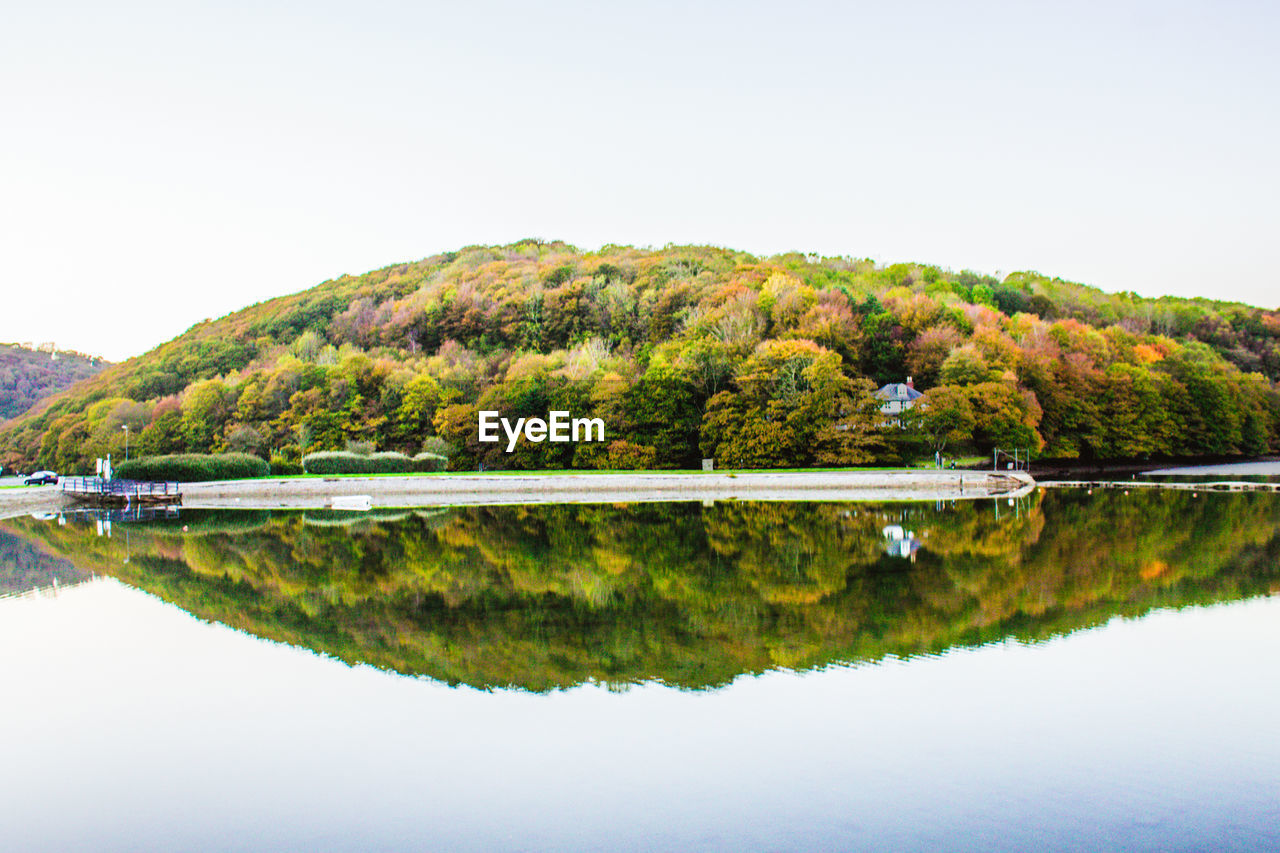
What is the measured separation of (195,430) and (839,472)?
50.7 m

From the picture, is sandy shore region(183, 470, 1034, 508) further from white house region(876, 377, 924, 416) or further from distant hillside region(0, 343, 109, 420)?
distant hillside region(0, 343, 109, 420)

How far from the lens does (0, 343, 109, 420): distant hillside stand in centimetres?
10994

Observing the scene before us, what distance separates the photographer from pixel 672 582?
15.0 metres

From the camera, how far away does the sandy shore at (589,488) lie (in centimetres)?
3800

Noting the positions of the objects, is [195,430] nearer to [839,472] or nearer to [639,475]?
[639,475]

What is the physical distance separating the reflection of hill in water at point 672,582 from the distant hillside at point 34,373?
100m

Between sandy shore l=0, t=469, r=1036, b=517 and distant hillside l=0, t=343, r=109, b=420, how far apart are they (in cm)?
8627

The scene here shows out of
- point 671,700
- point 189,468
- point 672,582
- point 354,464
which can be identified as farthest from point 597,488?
point 671,700

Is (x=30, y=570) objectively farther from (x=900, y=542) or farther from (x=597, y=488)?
(x=597, y=488)

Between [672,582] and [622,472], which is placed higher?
[672,582]

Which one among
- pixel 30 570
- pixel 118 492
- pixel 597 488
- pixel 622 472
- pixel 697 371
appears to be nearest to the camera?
pixel 30 570

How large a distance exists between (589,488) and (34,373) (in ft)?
350

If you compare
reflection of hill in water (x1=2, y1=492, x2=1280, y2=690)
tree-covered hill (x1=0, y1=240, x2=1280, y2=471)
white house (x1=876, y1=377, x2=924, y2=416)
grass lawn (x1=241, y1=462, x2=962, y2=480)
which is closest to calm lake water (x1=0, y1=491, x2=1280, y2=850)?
reflection of hill in water (x1=2, y1=492, x2=1280, y2=690)

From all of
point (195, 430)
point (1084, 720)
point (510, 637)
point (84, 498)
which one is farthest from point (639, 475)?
point (195, 430)
